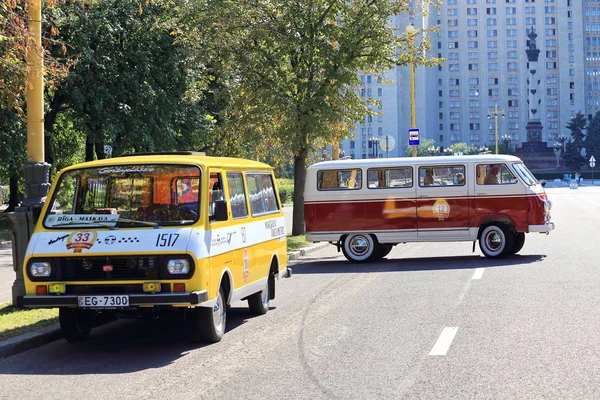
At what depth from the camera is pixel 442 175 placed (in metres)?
21.5

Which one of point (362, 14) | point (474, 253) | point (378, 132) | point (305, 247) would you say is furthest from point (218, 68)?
point (378, 132)

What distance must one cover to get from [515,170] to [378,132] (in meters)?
156

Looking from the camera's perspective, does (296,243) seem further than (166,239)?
Yes

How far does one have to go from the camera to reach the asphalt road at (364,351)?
7.76 meters

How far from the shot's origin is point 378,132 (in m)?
176

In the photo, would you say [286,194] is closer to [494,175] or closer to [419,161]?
[419,161]

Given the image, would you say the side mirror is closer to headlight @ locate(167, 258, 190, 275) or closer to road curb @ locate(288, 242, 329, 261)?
headlight @ locate(167, 258, 190, 275)

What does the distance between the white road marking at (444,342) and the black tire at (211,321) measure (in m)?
2.34

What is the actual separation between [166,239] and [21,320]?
9.15ft

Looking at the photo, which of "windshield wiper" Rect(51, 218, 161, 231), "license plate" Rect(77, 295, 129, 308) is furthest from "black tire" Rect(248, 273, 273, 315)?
"license plate" Rect(77, 295, 129, 308)

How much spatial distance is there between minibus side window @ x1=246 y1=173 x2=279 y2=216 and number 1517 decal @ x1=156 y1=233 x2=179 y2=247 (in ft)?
7.99

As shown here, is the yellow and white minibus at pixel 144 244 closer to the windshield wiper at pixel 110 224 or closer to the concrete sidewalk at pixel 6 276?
the windshield wiper at pixel 110 224

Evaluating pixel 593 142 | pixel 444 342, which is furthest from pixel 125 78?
pixel 593 142

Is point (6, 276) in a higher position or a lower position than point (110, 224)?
lower
